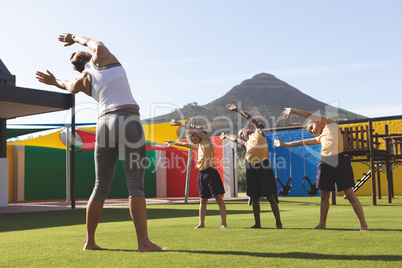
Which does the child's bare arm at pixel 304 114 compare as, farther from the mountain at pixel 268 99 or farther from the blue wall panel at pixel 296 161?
the mountain at pixel 268 99

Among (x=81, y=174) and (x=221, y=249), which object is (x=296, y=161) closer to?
(x=81, y=174)

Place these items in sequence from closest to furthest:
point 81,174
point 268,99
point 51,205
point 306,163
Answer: point 51,205 → point 306,163 → point 81,174 → point 268,99

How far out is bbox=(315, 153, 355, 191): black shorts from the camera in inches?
215

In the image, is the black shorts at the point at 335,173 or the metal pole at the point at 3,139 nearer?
the black shorts at the point at 335,173

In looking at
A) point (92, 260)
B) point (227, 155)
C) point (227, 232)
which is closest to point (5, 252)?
point (92, 260)

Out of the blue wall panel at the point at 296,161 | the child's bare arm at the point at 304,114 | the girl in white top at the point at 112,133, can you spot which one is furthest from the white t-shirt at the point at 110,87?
the blue wall panel at the point at 296,161

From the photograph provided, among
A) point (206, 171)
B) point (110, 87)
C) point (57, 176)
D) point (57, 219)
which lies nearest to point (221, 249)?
point (110, 87)

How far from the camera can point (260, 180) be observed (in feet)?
19.9

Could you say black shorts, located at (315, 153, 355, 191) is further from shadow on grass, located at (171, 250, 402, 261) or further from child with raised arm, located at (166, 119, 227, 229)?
shadow on grass, located at (171, 250, 402, 261)

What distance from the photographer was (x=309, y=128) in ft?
19.2

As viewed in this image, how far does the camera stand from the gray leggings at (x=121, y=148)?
3.74 metres

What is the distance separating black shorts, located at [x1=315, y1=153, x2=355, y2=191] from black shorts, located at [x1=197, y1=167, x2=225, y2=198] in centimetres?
130

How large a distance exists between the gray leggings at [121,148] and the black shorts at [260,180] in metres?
2.45

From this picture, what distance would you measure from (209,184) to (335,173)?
161 cm
